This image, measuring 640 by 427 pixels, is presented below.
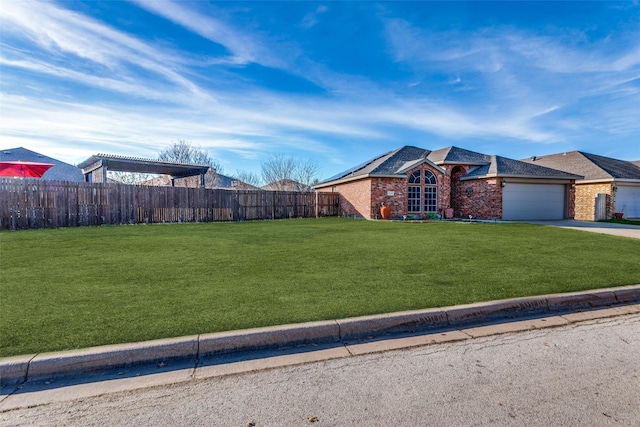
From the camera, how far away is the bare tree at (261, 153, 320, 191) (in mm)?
39281

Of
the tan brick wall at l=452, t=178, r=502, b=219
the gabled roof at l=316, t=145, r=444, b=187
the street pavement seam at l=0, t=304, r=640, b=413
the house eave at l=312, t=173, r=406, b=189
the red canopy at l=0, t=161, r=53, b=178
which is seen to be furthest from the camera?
the tan brick wall at l=452, t=178, r=502, b=219

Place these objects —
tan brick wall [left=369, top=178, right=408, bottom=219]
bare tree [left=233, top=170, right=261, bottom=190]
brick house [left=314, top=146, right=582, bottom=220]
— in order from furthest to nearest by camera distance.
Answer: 1. bare tree [left=233, top=170, right=261, bottom=190]
2. brick house [left=314, top=146, right=582, bottom=220]
3. tan brick wall [left=369, top=178, right=408, bottom=219]

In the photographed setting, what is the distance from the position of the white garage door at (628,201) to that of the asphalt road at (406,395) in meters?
23.0

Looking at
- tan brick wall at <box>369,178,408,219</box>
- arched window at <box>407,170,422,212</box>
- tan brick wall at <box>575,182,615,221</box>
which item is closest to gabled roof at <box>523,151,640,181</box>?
tan brick wall at <box>575,182,615,221</box>

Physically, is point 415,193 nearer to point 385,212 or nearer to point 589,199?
point 385,212

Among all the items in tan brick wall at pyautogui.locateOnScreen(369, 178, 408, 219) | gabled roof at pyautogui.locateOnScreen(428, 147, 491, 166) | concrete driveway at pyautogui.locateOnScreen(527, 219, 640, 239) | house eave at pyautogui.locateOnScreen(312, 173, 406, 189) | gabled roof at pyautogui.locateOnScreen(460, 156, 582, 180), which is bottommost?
concrete driveway at pyautogui.locateOnScreen(527, 219, 640, 239)

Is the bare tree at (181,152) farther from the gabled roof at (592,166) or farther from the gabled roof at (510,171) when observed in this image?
the gabled roof at (592,166)

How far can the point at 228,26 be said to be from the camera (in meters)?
9.37

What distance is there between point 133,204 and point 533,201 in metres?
21.6

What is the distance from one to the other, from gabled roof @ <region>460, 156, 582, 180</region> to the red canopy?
72.2 feet

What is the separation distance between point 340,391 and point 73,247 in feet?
25.7

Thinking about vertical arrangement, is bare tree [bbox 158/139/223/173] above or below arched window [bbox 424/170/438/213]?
above

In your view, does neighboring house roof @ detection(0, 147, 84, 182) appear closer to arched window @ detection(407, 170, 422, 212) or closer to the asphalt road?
arched window @ detection(407, 170, 422, 212)

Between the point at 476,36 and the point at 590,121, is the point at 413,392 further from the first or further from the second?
the point at 590,121
